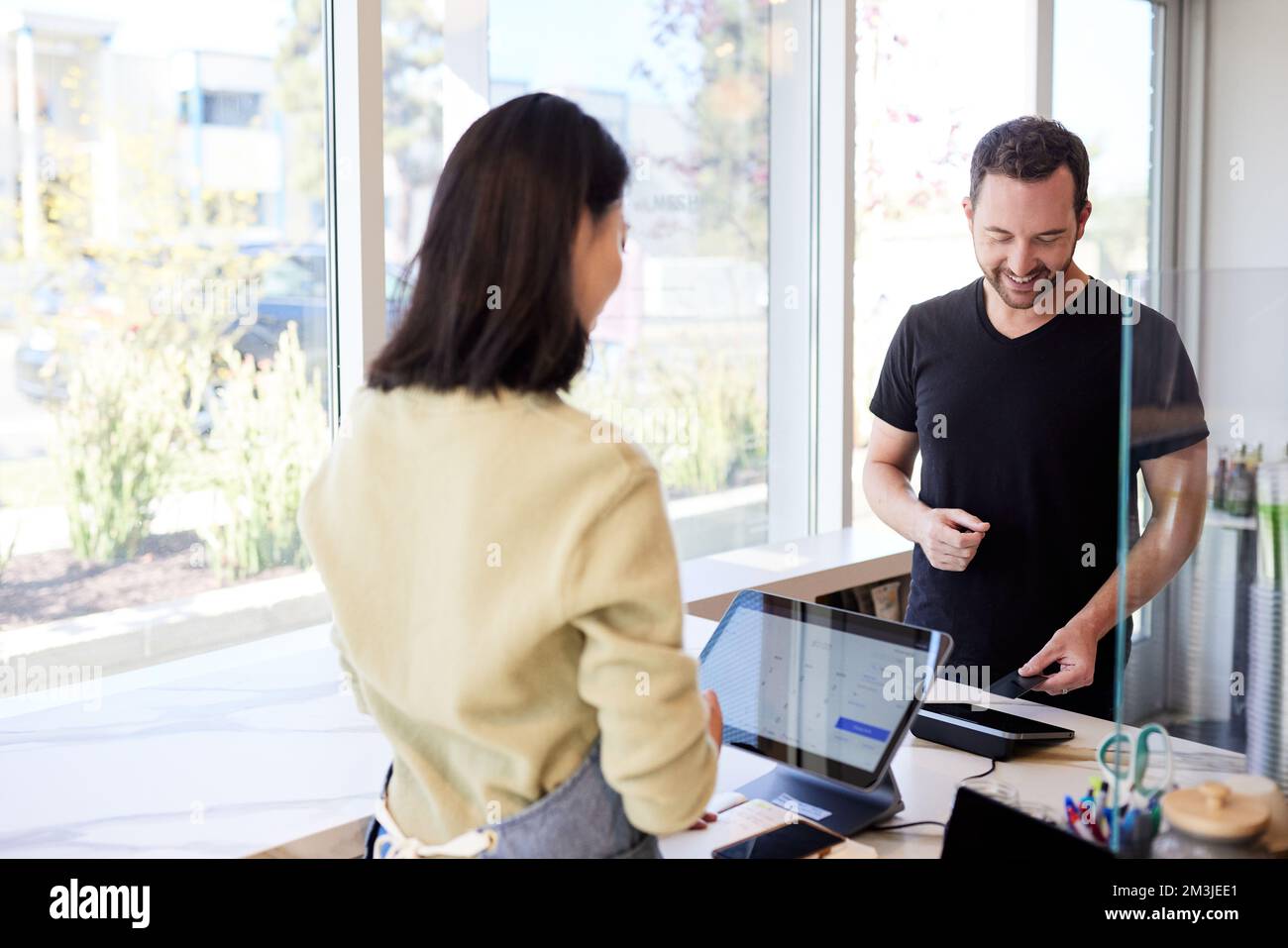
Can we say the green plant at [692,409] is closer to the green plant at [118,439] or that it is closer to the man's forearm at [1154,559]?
the green plant at [118,439]

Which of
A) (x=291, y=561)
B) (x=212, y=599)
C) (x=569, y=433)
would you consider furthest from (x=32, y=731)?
(x=569, y=433)

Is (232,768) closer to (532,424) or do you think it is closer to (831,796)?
(831,796)

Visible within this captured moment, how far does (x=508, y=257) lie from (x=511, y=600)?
11.7 inches

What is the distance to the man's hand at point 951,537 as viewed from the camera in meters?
2.03

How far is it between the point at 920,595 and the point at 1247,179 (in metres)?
2.74

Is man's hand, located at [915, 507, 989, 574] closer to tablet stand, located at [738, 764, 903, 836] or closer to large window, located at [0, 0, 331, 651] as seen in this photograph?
tablet stand, located at [738, 764, 903, 836]

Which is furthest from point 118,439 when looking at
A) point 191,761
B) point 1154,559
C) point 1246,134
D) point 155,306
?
point 1246,134

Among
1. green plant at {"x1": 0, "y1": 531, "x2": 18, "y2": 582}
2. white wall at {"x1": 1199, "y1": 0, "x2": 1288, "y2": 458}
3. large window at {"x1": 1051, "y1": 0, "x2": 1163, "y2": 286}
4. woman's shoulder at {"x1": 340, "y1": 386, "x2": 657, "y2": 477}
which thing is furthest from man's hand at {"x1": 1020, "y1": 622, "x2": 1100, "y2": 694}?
white wall at {"x1": 1199, "y1": 0, "x2": 1288, "y2": 458}

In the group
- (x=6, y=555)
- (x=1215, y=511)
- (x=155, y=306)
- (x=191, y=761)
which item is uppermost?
(x=155, y=306)

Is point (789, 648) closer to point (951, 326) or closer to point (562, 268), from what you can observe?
point (562, 268)

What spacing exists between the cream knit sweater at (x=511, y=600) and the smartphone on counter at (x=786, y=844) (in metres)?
0.28

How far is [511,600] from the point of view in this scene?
1.00 meters
